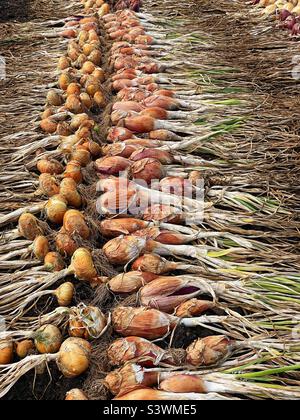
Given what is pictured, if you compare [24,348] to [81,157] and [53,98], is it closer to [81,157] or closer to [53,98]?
[81,157]

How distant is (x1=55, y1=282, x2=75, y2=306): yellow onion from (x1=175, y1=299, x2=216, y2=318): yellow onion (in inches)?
18.5

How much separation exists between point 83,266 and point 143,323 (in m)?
0.39

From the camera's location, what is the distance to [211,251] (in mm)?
2197

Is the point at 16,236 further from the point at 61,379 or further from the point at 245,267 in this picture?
the point at 245,267

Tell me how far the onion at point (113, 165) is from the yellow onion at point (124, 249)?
0.60 metres

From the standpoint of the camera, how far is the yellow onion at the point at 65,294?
1.99 m

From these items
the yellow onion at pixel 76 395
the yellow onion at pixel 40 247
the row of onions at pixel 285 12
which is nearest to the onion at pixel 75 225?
the yellow onion at pixel 40 247

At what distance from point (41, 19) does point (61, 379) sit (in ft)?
15.3

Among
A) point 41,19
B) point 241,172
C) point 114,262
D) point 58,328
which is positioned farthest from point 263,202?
point 41,19

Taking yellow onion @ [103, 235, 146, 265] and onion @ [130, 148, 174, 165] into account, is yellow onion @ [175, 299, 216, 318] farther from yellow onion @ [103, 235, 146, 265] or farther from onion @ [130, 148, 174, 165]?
onion @ [130, 148, 174, 165]

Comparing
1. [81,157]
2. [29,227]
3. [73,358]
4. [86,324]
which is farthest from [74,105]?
[73,358]

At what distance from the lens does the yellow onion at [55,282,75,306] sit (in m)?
1.99

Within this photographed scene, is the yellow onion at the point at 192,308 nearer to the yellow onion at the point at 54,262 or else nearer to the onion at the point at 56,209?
the yellow onion at the point at 54,262

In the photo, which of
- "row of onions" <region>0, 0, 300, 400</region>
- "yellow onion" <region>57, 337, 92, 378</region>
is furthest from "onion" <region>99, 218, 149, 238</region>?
"yellow onion" <region>57, 337, 92, 378</region>
